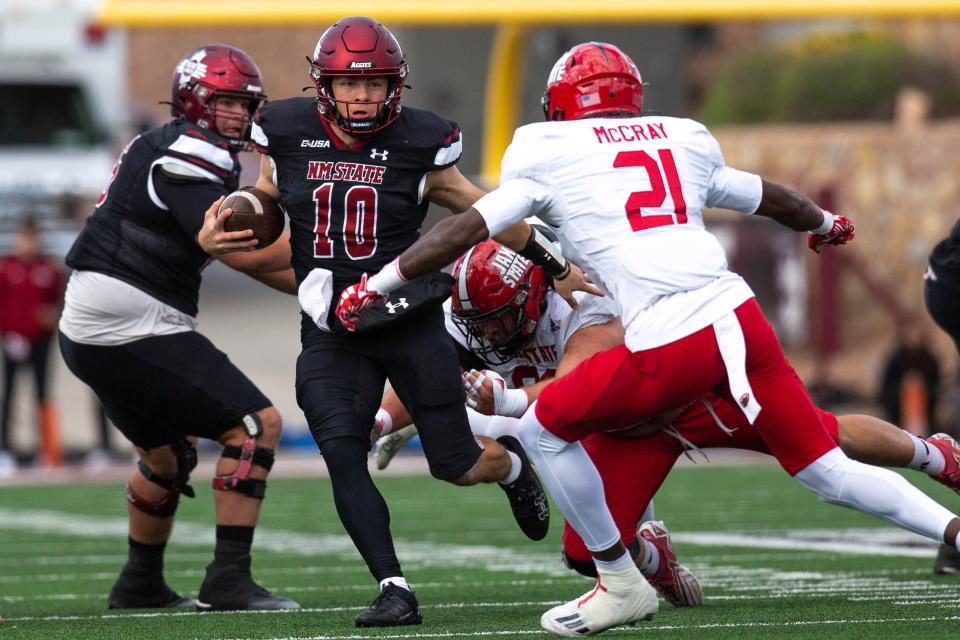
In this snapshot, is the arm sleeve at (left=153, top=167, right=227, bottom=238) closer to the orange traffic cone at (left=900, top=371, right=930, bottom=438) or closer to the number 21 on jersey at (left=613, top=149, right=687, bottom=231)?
the number 21 on jersey at (left=613, top=149, right=687, bottom=231)

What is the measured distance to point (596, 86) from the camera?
5.26m

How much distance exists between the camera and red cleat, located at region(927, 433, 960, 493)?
5.66m

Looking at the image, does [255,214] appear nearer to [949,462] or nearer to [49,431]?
[949,462]

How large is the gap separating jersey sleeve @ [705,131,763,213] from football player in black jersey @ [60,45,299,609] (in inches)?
62.2

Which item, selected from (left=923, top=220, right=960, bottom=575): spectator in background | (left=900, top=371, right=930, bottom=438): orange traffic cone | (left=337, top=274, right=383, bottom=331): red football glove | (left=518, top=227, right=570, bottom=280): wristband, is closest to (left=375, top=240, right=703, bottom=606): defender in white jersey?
(left=518, top=227, right=570, bottom=280): wristband

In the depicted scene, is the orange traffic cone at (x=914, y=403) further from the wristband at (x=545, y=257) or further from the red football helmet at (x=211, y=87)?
the wristband at (x=545, y=257)

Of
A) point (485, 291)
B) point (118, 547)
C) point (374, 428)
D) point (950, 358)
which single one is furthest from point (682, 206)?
point (950, 358)

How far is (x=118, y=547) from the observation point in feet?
29.0

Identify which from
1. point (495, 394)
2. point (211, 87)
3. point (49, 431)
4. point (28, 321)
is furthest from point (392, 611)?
point (49, 431)

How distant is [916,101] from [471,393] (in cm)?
1576

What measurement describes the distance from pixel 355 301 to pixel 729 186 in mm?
1123

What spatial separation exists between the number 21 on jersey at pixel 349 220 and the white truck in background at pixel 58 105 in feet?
42.0

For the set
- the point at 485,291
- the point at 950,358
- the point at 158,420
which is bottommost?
the point at 950,358

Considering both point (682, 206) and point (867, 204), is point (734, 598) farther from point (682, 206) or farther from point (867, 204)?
point (867, 204)
